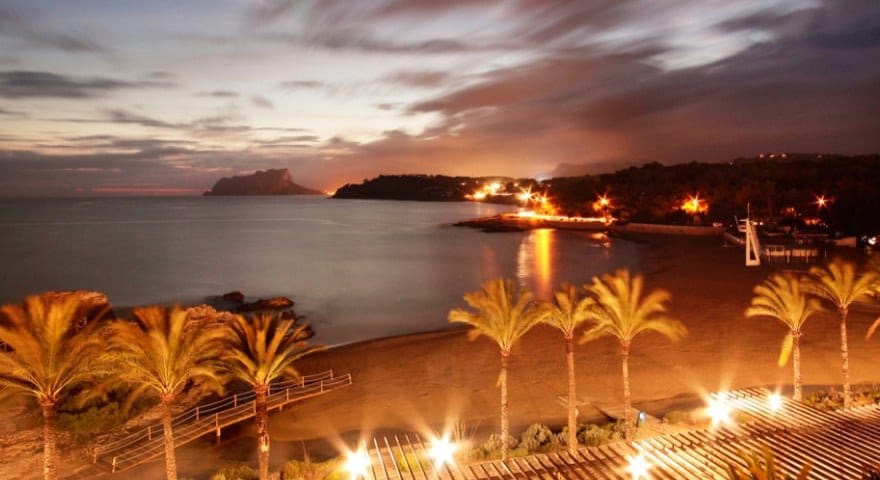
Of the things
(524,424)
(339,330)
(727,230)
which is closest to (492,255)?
(727,230)

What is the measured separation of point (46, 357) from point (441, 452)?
9.52 metres

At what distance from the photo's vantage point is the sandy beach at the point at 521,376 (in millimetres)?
19797

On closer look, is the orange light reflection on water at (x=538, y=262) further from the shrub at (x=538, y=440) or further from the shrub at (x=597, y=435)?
the shrub at (x=538, y=440)

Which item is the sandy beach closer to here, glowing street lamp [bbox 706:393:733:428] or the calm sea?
glowing street lamp [bbox 706:393:733:428]

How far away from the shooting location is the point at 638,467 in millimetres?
13477

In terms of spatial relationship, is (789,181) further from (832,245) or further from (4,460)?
(4,460)

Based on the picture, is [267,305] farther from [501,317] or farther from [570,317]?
[570,317]

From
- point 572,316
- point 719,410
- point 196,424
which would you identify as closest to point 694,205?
point 719,410

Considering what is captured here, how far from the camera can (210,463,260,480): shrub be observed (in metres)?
15.4

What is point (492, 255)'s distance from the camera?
80938 mm

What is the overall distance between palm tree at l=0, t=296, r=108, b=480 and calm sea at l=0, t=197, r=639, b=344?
75.6 feet

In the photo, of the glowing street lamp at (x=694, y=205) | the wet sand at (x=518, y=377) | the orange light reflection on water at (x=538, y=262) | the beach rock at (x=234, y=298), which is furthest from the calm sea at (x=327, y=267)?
the glowing street lamp at (x=694, y=205)

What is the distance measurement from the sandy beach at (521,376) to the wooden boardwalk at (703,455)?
4.12 metres

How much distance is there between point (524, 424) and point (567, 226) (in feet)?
340
